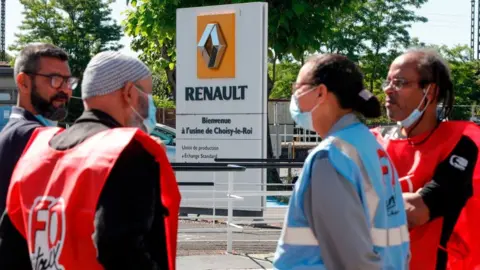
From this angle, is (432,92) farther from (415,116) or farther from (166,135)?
(166,135)

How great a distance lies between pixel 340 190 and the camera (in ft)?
10.4

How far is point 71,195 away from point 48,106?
4.79ft

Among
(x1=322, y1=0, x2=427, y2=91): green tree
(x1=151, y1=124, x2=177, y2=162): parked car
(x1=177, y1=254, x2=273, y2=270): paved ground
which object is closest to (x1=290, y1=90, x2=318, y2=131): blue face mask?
(x1=177, y1=254, x2=273, y2=270): paved ground

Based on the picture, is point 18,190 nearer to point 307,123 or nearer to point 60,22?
point 307,123

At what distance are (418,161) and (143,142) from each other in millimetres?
1567

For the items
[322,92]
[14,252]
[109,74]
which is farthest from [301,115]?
[14,252]

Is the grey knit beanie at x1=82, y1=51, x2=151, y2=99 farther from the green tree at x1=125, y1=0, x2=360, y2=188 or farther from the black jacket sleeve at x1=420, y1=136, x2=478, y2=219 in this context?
the green tree at x1=125, y1=0, x2=360, y2=188

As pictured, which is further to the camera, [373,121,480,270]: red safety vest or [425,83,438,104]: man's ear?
[425,83,438,104]: man's ear

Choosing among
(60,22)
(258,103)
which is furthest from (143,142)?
(60,22)

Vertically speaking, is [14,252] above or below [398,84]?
below

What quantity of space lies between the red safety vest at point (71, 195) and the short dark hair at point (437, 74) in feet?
5.03

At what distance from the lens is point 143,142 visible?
3096mm

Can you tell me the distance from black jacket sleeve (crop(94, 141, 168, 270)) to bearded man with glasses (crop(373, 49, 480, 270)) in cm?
140

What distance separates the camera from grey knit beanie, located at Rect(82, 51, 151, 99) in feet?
11.0
